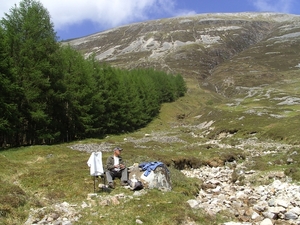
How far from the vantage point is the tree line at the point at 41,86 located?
4041cm

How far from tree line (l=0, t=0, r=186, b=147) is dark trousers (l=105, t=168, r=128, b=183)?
2242 cm

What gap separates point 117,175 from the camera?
20.8 meters

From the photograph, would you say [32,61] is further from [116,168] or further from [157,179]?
[157,179]

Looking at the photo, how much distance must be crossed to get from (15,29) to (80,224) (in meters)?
39.7

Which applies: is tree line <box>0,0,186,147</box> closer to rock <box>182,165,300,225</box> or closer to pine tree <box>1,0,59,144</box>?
pine tree <box>1,0,59,144</box>

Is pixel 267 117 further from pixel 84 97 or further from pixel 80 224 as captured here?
pixel 80 224

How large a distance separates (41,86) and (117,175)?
1144 inches

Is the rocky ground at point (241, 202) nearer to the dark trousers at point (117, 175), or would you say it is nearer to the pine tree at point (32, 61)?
the dark trousers at point (117, 175)

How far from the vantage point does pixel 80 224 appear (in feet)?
44.7

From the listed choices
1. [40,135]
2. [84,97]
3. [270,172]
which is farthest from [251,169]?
[84,97]

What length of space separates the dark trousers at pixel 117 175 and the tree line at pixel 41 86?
22420 millimetres

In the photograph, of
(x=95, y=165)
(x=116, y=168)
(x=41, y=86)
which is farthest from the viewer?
(x=41, y=86)

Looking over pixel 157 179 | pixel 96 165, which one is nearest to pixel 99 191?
pixel 96 165

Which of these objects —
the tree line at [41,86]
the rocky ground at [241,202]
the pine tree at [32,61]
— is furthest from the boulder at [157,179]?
the pine tree at [32,61]
